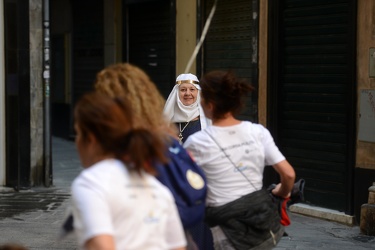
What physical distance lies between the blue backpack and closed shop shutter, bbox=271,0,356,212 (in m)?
5.56

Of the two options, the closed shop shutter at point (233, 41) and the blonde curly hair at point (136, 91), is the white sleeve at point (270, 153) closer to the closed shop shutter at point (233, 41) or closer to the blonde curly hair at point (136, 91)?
the blonde curly hair at point (136, 91)

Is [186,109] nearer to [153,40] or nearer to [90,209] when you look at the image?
[90,209]

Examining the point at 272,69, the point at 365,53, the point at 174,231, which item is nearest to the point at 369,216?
the point at 365,53

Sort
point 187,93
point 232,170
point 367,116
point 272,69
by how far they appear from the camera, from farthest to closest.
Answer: point 272,69 < point 367,116 < point 187,93 < point 232,170

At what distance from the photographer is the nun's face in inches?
248

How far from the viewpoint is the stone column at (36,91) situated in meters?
11.0

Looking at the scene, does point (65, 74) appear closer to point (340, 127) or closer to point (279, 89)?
point (279, 89)

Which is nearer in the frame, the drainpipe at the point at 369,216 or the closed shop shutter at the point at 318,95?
the drainpipe at the point at 369,216

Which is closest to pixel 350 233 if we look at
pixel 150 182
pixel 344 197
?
pixel 344 197

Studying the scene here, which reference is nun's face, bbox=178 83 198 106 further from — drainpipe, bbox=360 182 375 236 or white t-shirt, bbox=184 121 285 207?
drainpipe, bbox=360 182 375 236

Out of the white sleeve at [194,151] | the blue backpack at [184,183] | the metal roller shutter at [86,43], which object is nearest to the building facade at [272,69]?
the metal roller shutter at [86,43]

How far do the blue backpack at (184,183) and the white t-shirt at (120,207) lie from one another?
1.11 feet

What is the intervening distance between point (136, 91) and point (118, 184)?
70 cm

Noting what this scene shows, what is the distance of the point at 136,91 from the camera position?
3488 millimetres
